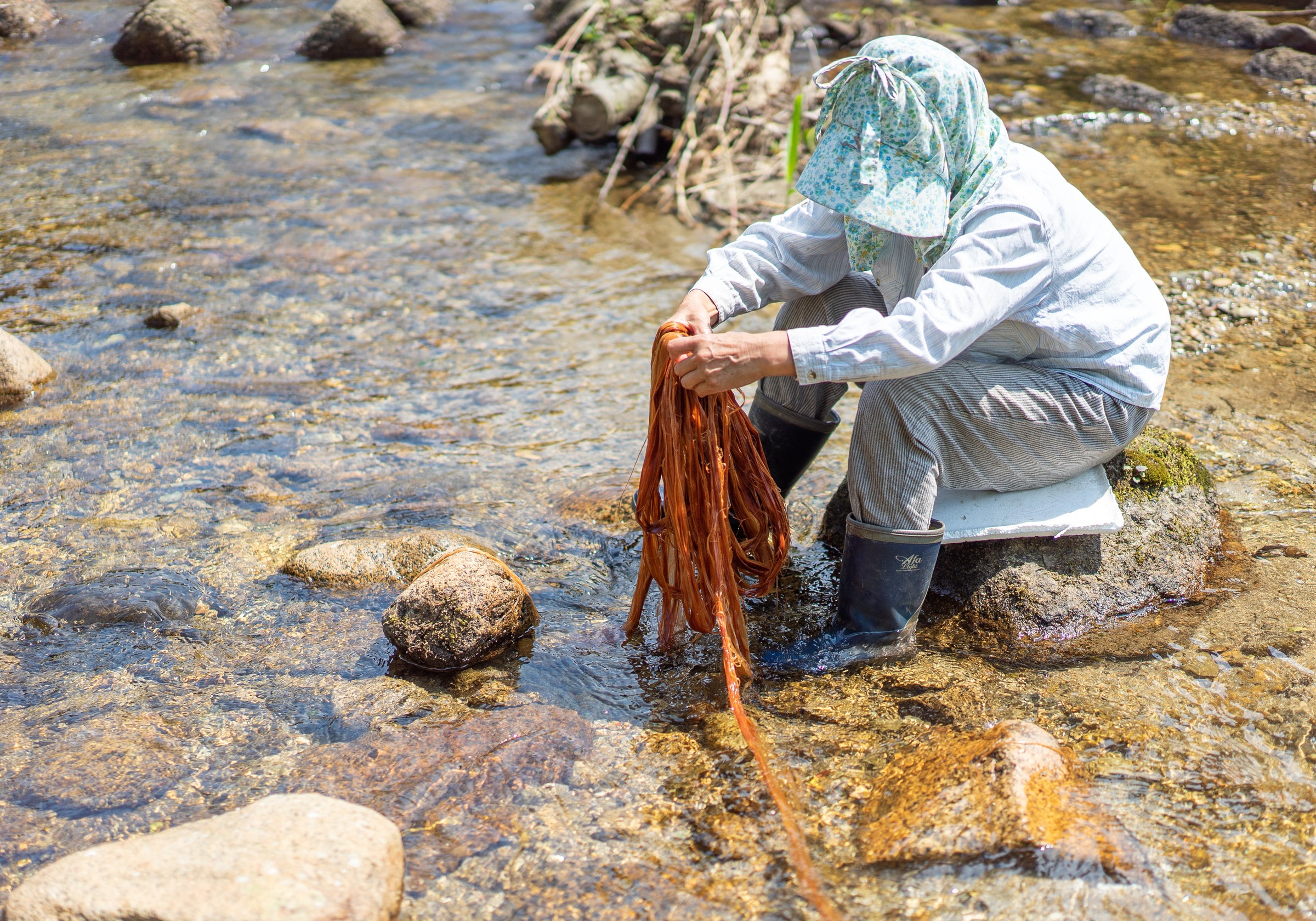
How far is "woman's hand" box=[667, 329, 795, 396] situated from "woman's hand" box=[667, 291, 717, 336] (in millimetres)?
170

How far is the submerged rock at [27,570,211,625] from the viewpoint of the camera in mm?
3209

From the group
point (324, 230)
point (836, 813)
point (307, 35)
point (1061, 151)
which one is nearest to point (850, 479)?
point (836, 813)

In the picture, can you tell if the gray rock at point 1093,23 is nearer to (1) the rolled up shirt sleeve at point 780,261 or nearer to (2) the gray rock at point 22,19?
(1) the rolled up shirt sleeve at point 780,261

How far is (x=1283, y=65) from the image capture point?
8.90 m

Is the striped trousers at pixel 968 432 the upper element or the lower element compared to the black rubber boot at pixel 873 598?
upper

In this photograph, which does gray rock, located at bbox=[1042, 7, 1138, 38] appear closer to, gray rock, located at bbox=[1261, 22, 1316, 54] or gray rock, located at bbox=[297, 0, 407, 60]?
gray rock, located at bbox=[1261, 22, 1316, 54]

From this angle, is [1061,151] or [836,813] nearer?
[836,813]

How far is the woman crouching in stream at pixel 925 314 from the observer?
2629 millimetres

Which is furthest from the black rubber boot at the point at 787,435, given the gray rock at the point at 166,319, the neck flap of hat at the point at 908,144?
the gray rock at the point at 166,319

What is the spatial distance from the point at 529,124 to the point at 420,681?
6859mm


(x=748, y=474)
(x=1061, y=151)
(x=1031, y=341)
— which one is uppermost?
(x=1031, y=341)

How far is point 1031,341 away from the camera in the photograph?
2.92 m

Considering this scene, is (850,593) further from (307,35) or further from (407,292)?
(307,35)

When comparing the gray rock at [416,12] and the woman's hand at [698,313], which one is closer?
the woman's hand at [698,313]
